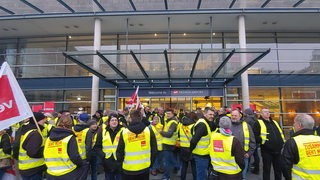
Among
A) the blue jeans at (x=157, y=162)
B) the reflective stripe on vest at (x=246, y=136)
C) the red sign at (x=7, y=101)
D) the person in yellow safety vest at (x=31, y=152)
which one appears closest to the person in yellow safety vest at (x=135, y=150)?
the person in yellow safety vest at (x=31, y=152)

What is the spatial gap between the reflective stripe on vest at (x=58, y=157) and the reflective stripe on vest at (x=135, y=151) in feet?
3.06

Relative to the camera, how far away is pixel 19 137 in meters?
4.59

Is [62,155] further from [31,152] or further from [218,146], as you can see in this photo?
[218,146]

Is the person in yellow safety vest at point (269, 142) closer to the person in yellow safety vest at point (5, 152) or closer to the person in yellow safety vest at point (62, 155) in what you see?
the person in yellow safety vest at point (62, 155)

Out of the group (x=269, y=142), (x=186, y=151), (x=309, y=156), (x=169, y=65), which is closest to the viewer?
(x=309, y=156)

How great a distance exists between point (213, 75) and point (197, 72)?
0.95 m

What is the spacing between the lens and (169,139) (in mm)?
6824

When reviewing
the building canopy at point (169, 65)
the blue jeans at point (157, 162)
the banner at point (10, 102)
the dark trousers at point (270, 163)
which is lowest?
the blue jeans at point (157, 162)

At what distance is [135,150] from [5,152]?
8.85 ft

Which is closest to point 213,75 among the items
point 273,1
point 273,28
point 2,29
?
point 273,1

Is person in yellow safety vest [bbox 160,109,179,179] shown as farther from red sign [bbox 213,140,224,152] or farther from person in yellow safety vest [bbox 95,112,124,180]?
red sign [bbox 213,140,224,152]

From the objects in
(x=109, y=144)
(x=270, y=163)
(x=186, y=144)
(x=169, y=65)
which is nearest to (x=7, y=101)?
(x=109, y=144)

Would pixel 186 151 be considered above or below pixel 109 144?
below

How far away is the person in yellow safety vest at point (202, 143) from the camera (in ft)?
17.2
